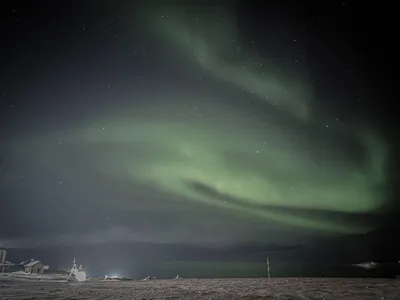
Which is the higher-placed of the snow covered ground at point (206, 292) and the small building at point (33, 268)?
the small building at point (33, 268)

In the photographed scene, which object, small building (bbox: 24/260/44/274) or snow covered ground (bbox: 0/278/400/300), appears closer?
snow covered ground (bbox: 0/278/400/300)

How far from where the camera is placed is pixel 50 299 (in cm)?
3688

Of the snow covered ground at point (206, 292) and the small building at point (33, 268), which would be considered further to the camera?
the small building at point (33, 268)

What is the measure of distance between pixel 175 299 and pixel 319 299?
61.1 ft

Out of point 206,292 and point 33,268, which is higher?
point 33,268

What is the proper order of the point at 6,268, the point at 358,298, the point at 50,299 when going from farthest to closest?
the point at 6,268, the point at 358,298, the point at 50,299

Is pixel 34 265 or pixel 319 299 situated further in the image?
pixel 34 265

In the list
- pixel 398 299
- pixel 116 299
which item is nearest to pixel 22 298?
pixel 116 299

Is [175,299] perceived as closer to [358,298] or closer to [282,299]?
[282,299]

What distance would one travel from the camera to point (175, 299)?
3934 cm

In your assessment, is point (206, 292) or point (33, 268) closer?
point (206, 292)

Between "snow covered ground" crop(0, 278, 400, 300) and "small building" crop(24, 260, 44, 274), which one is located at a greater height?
"small building" crop(24, 260, 44, 274)

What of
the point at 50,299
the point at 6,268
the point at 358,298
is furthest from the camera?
the point at 6,268

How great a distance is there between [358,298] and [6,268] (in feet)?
411
